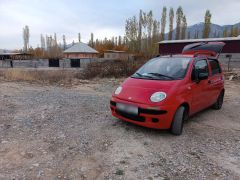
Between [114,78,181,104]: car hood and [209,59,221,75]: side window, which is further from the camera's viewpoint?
[209,59,221,75]: side window

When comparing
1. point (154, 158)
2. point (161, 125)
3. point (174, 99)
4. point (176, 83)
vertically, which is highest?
point (176, 83)

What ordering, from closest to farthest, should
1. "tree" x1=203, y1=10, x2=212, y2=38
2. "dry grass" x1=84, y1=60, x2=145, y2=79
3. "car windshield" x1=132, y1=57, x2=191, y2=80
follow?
1. "car windshield" x1=132, y1=57, x2=191, y2=80
2. "dry grass" x1=84, y1=60, x2=145, y2=79
3. "tree" x1=203, y1=10, x2=212, y2=38

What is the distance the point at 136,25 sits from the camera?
4531 centimetres

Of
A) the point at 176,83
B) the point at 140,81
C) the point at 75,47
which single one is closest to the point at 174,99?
the point at 176,83

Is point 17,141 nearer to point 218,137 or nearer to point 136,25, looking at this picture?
point 218,137

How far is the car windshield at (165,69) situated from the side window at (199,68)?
0.22 m

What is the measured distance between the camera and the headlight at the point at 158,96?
3783mm

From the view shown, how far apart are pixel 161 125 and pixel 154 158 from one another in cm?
82

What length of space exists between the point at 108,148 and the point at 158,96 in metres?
1.30

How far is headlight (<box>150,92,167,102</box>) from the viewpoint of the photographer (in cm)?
378

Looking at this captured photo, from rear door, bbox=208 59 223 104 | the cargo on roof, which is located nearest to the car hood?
rear door, bbox=208 59 223 104

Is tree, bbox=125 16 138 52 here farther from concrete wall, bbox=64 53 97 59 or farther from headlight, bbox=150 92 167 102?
headlight, bbox=150 92 167 102

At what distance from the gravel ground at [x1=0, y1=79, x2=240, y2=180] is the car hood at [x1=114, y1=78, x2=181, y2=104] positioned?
0.70m

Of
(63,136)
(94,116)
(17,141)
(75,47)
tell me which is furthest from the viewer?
(75,47)
